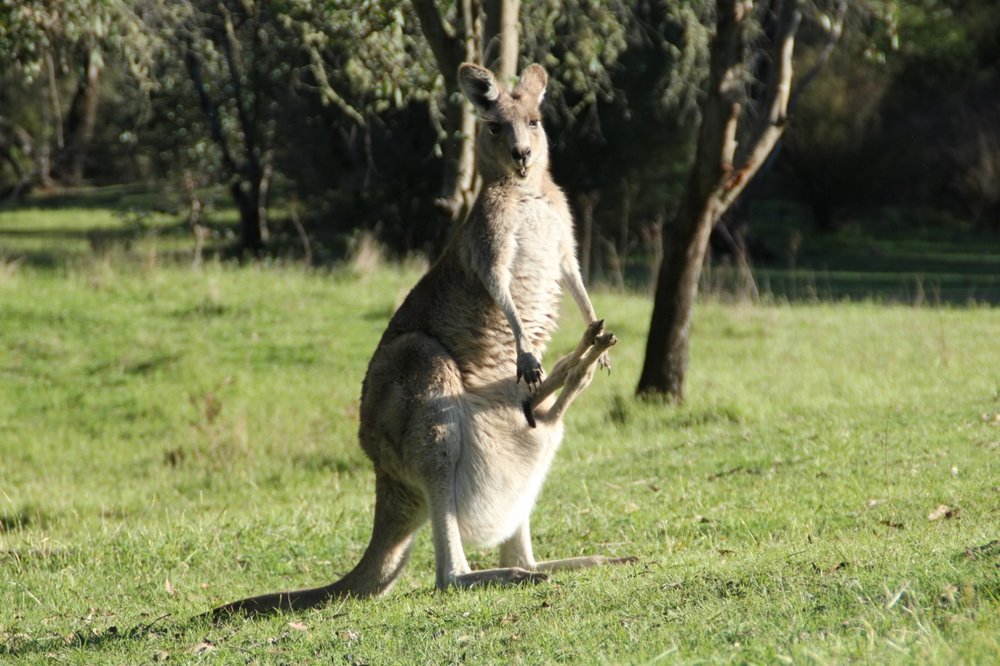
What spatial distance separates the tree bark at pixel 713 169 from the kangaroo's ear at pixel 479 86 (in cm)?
424

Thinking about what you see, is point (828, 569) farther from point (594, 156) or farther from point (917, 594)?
point (594, 156)

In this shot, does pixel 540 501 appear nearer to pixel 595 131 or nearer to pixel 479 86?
pixel 479 86

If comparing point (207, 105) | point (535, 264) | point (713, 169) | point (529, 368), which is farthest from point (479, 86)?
point (207, 105)

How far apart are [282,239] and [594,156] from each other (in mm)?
6421

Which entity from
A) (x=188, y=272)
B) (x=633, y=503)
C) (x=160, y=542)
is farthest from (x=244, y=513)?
(x=188, y=272)

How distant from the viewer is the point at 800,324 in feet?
48.2

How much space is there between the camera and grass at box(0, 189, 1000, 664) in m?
4.20

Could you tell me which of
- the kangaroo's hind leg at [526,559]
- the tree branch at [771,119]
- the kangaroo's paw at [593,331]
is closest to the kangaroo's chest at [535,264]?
the kangaroo's paw at [593,331]

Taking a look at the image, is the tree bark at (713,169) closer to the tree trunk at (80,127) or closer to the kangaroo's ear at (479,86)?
the kangaroo's ear at (479,86)

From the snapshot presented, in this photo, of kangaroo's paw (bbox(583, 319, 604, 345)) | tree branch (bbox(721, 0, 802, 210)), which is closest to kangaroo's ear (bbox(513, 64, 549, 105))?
kangaroo's paw (bbox(583, 319, 604, 345))

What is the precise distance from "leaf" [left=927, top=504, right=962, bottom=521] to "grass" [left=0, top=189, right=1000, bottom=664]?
0.06ft

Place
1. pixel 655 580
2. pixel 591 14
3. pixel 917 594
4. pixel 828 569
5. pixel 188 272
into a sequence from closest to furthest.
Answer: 1. pixel 917 594
2. pixel 828 569
3. pixel 655 580
4. pixel 591 14
5. pixel 188 272

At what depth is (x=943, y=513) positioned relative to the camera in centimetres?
593

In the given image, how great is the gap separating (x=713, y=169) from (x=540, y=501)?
336 centimetres
